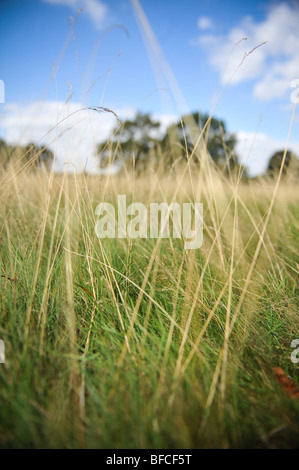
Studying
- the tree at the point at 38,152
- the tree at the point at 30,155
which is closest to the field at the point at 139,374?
the tree at the point at 38,152

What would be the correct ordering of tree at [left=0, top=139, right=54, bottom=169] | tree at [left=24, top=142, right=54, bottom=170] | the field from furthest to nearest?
tree at [left=0, top=139, right=54, bottom=169] < tree at [left=24, top=142, right=54, bottom=170] < the field

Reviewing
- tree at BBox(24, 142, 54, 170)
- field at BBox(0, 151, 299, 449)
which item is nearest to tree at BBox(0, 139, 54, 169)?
tree at BBox(24, 142, 54, 170)

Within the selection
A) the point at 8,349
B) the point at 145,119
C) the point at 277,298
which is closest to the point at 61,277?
the point at 8,349

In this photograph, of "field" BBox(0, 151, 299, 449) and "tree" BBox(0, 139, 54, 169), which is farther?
"tree" BBox(0, 139, 54, 169)

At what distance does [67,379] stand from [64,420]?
0.45 feet

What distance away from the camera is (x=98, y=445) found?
0.56 meters

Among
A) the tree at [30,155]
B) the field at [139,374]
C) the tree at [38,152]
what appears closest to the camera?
the field at [139,374]

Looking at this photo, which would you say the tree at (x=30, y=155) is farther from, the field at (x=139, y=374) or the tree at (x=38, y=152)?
the field at (x=139, y=374)

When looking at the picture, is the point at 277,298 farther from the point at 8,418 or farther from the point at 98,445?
the point at 8,418

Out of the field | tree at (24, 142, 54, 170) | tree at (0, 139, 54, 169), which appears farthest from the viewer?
tree at (0, 139, 54, 169)

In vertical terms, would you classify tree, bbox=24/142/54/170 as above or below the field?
above

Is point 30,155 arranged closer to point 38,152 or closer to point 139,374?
point 38,152

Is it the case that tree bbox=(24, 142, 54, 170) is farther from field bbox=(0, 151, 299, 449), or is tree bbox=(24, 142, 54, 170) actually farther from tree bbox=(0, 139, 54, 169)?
field bbox=(0, 151, 299, 449)

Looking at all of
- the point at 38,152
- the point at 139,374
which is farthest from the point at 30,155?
the point at 139,374
